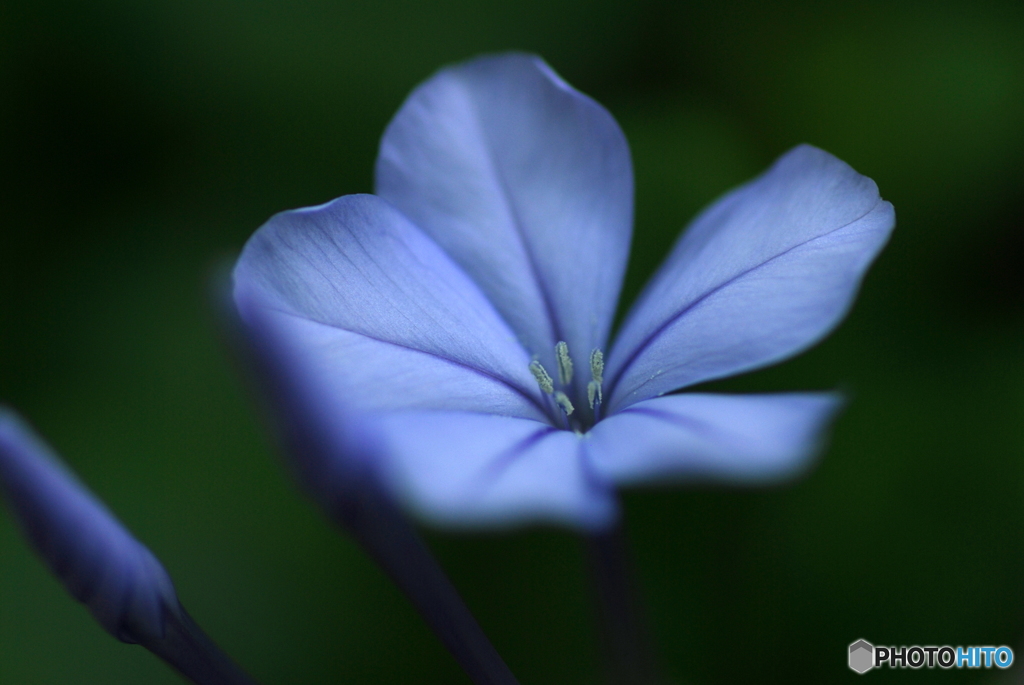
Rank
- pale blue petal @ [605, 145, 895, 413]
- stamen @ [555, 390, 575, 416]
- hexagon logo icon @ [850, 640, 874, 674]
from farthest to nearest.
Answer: hexagon logo icon @ [850, 640, 874, 674] → stamen @ [555, 390, 575, 416] → pale blue petal @ [605, 145, 895, 413]

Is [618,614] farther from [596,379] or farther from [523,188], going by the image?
[523,188]

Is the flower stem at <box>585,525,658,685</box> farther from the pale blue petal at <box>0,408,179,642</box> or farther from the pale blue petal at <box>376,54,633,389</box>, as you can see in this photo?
the pale blue petal at <box>0,408,179,642</box>

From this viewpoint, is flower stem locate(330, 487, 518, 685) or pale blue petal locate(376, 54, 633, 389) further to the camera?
pale blue petal locate(376, 54, 633, 389)

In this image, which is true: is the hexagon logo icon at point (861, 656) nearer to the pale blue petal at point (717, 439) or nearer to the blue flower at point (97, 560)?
the pale blue petal at point (717, 439)

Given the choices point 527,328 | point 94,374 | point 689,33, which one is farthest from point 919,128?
point 94,374

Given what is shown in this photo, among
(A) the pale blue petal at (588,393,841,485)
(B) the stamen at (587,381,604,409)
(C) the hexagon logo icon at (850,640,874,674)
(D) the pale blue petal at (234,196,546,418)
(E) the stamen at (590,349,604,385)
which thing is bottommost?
(C) the hexagon logo icon at (850,640,874,674)

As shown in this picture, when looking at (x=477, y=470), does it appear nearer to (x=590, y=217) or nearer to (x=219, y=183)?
(x=590, y=217)

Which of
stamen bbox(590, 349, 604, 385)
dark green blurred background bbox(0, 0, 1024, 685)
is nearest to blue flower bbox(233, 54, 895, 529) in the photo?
stamen bbox(590, 349, 604, 385)

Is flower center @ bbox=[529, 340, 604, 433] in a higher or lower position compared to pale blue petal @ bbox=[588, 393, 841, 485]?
lower
